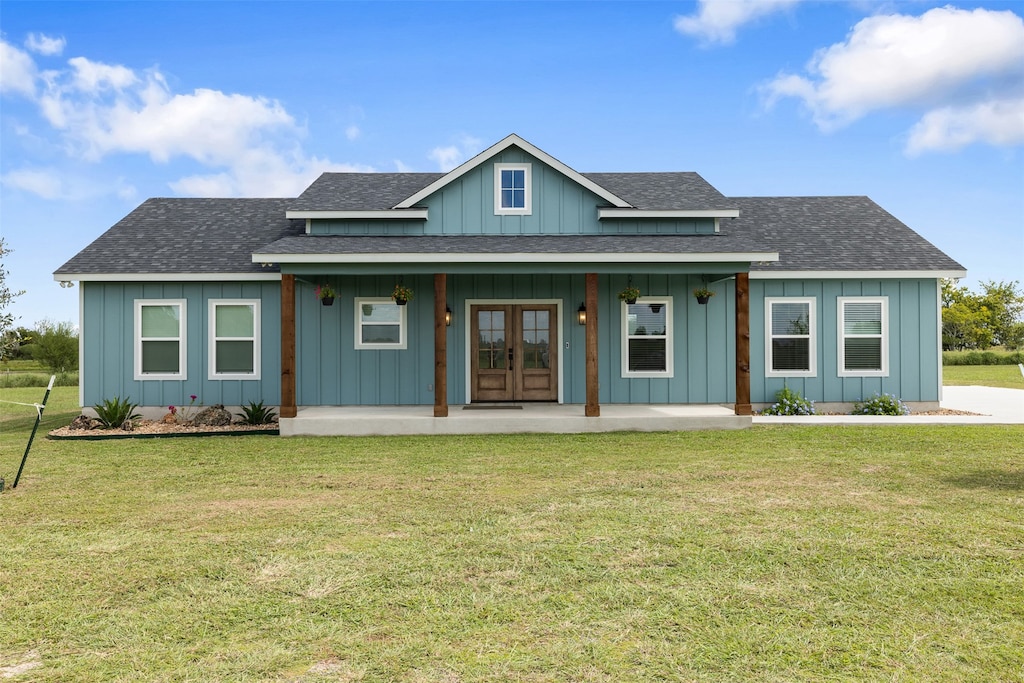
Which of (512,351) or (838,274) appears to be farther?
(512,351)

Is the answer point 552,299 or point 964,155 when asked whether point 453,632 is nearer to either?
point 552,299

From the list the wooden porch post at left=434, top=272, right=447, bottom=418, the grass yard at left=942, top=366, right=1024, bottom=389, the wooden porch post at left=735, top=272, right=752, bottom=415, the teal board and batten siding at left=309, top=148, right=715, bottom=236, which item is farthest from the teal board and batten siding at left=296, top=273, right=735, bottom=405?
the grass yard at left=942, top=366, right=1024, bottom=389

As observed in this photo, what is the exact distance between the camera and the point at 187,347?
1322 centimetres

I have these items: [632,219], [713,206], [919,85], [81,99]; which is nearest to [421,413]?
[632,219]

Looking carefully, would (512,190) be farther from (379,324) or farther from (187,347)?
(187,347)

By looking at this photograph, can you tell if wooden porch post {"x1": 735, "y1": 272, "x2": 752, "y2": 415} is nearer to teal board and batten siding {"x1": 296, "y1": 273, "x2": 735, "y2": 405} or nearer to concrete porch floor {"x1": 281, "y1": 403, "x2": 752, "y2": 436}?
concrete porch floor {"x1": 281, "y1": 403, "x2": 752, "y2": 436}

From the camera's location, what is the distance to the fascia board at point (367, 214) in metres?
13.2

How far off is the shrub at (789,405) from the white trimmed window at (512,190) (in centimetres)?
606

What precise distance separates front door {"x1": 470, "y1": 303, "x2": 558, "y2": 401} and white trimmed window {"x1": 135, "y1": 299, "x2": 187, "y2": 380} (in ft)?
18.6

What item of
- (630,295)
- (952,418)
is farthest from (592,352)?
(952,418)

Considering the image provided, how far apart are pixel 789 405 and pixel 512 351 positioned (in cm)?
545

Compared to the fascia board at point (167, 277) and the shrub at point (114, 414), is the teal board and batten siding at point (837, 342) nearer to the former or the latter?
the fascia board at point (167, 277)

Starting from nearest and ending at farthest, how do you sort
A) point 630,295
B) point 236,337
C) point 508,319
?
point 630,295 < point 236,337 < point 508,319

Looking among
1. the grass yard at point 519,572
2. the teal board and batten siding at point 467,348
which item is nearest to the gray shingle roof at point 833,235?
the teal board and batten siding at point 467,348
